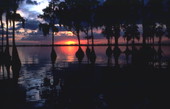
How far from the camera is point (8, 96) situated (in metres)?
17.5

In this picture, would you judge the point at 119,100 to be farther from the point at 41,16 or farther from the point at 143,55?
the point at 41,16

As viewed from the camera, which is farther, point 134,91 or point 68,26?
point 68,26

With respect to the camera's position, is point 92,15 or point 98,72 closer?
point 98,72

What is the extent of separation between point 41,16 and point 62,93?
55.9m

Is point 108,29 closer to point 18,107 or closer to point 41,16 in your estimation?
point 41,16

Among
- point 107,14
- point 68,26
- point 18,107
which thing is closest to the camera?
point 18,107

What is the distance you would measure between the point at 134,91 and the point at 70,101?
5514mm

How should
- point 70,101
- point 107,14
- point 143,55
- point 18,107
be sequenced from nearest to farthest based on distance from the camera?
point 18,107 < point 70,101 < point 143,55 < point 107,14

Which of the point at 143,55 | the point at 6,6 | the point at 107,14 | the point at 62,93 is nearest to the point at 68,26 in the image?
the point at 107,14

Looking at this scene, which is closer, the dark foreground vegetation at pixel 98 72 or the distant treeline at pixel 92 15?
the dark foreground vegetation at pixel 98 72

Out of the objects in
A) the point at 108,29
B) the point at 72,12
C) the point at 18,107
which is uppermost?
the point at 72,12

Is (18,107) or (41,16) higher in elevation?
(41,16)

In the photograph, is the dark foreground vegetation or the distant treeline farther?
the distant treeline

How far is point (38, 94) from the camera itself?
18016 mm
